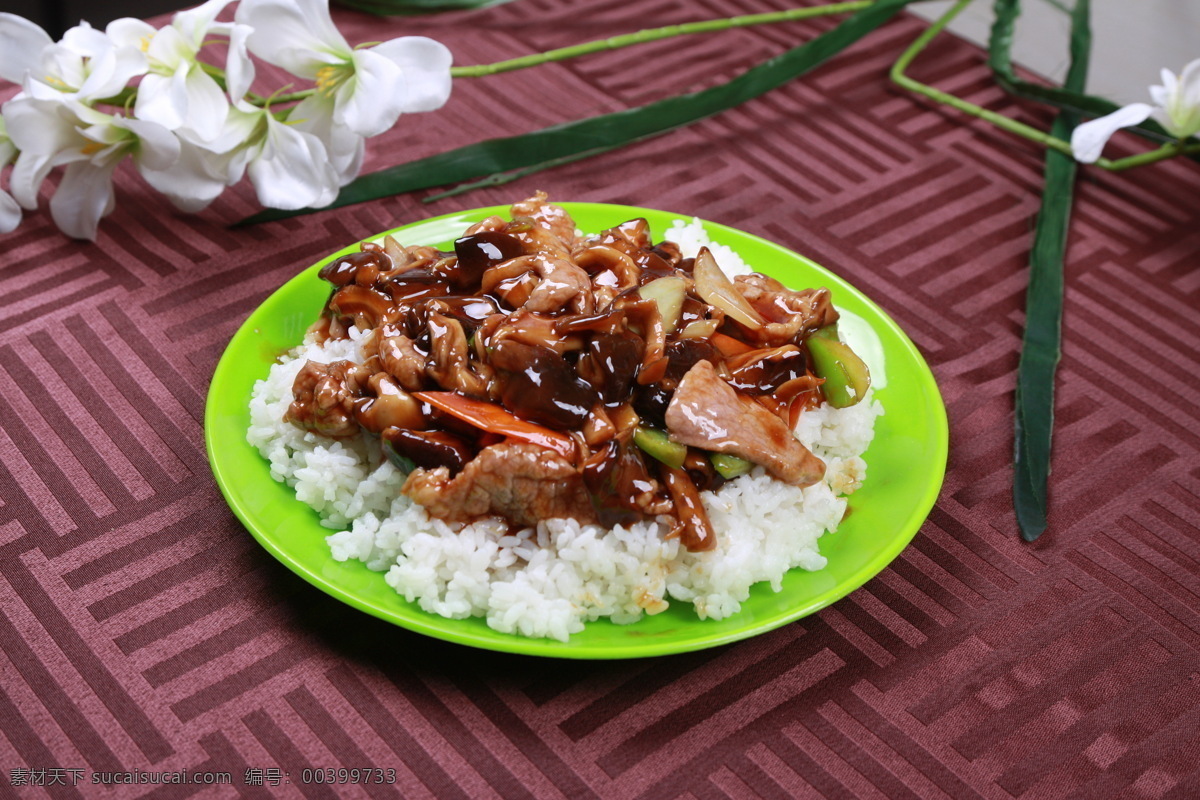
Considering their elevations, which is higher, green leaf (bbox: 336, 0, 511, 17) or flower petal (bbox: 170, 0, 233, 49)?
flower petal (bbox: 170, 0, 233, 49)

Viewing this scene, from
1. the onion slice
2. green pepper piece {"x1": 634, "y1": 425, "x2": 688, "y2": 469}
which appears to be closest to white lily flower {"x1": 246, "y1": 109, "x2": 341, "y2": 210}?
the onion slice

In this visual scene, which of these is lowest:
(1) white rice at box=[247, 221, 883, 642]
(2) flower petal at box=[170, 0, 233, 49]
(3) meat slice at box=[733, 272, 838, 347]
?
(1) white rice at box=[247, 221, 883, 642]

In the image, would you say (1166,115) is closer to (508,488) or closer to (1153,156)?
(1153,156)

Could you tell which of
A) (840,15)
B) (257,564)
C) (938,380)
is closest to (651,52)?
(840,15)

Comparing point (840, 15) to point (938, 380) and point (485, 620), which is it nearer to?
point (938, 380)

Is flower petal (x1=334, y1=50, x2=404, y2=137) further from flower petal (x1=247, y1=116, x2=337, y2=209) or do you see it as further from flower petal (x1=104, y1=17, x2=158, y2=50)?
flower petal (x1=104, y1=17, x2=158, y2=50)
